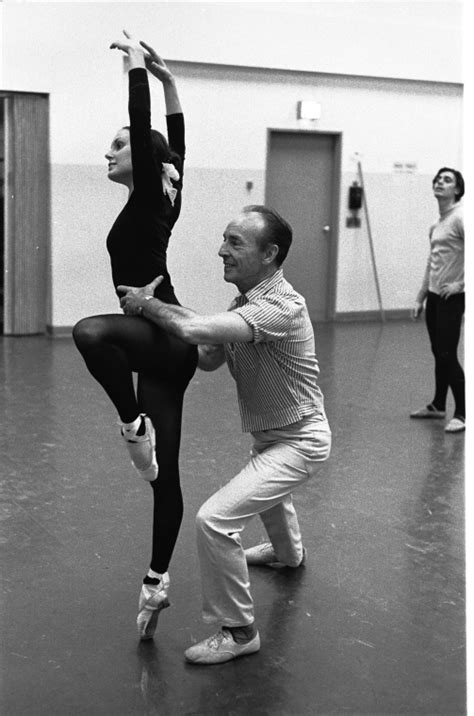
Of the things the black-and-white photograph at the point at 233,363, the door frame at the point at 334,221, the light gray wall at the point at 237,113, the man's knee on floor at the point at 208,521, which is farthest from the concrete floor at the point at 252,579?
the door frame at the point at 334,221

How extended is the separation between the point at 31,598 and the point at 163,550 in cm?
59

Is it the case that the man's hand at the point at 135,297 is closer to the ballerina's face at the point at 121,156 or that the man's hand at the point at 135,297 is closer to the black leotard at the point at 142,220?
the black leotard at the point at 142,220

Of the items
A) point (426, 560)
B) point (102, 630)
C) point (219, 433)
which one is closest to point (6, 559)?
point (102, 630)

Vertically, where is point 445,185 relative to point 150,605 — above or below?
above

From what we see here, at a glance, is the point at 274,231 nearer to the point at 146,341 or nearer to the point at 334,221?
the point at 146,341

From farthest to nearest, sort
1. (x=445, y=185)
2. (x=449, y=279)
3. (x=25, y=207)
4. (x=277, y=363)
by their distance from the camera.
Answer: (x=25, y=207) → (x=449, y=279) → (x=445, y=185) → (x=277, y=363)

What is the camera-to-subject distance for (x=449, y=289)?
5973 mm

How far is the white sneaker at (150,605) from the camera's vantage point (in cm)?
306

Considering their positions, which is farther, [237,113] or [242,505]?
[237,113]

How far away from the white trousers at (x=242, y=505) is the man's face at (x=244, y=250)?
54 centimetres

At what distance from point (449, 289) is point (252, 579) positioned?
295 cm

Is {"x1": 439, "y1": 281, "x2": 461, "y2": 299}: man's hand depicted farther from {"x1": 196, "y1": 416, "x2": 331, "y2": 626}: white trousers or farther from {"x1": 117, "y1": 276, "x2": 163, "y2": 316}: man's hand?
{"x1": 117, "y1": 276, "x2": 163, "y2": 316}: man's hand

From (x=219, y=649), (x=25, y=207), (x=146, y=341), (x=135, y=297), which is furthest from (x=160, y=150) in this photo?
(x=25, y=207)

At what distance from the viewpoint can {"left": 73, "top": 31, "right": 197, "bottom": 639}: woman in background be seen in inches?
113
